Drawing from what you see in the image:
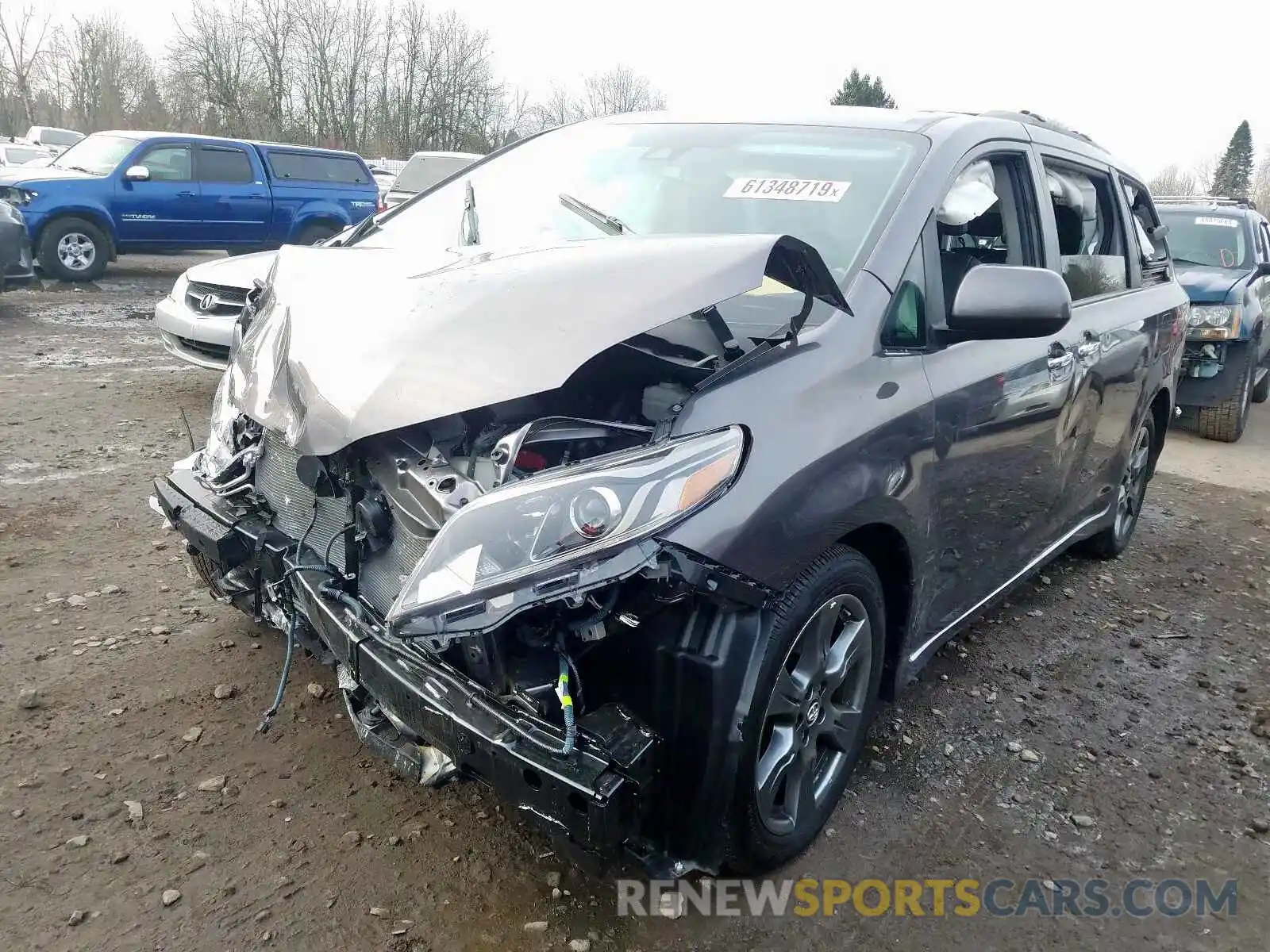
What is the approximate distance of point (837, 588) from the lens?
7.16 feet

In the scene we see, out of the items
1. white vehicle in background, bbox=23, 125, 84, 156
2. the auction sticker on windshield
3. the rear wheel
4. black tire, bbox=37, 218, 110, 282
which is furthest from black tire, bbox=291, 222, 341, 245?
white vehicle in background, bbox=23, 125, 84, 156

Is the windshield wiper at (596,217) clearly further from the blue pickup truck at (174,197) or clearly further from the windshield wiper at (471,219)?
the blue pickup truck at (174,197)

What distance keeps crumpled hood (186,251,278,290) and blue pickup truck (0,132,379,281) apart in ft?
19.8

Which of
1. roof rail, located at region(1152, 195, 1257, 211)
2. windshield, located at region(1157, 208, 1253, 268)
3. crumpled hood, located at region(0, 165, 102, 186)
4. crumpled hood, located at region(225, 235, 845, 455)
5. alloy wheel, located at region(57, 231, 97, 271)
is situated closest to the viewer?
crumpled hood, located at region(225, 235, 845, 455)

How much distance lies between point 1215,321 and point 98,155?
12.9m

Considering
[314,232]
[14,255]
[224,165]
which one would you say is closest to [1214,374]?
[14,255]

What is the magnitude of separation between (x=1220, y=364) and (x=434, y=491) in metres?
7.87

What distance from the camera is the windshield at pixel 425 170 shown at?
1458cm

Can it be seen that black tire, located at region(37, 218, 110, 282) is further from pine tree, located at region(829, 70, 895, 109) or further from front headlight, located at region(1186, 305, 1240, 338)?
pine tree, located at region(829, 70, 895, 109)

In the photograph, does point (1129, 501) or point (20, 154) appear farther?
point (20, 154)

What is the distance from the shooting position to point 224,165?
493 inches

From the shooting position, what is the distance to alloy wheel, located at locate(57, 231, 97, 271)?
1132 centimetres

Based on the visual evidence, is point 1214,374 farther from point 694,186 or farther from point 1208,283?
point 694,186

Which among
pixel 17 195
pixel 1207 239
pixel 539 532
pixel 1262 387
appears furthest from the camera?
pixel 17 195
